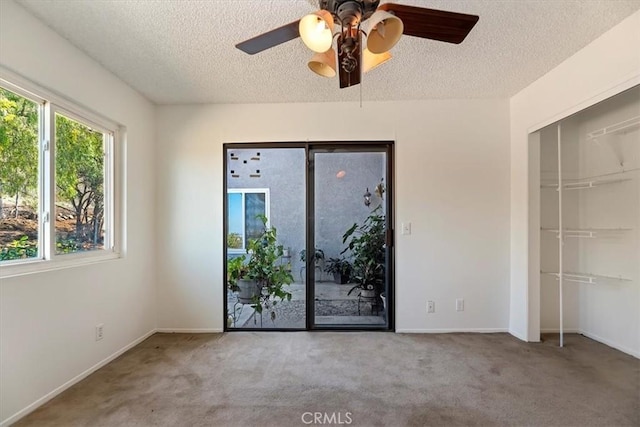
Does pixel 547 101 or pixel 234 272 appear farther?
pixel 234 272

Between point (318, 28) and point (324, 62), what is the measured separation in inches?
11.9

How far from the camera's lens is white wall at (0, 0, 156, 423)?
1.80m

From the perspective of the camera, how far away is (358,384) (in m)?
2.18

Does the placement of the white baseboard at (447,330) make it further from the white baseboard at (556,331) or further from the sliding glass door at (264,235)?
the sliding glass door at (264,235)

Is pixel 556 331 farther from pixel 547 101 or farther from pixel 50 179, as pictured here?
pixel 50 179

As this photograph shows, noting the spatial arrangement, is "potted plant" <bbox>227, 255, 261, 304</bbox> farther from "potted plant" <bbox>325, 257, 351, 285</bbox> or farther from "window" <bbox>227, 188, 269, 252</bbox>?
"potted plant" <bbox>325, 257, 351, 285</bbox>

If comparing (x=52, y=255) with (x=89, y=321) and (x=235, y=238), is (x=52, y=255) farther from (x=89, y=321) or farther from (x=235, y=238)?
(x=235, y=238)

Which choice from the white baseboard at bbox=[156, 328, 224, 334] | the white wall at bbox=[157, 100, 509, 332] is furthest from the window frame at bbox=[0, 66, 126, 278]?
Answer: the white baseboard at bbox=[156, 328, 224, 334]

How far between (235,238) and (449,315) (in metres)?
2.42

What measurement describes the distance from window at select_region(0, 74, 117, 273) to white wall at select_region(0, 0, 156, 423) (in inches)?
5.4

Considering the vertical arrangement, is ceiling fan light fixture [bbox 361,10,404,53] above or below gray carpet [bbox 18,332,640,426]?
above

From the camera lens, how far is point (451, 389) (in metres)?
2.13

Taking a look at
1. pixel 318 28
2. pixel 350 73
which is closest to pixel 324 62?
pixel 350 73

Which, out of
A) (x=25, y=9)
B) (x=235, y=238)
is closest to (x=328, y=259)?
(x=235, y=238)
